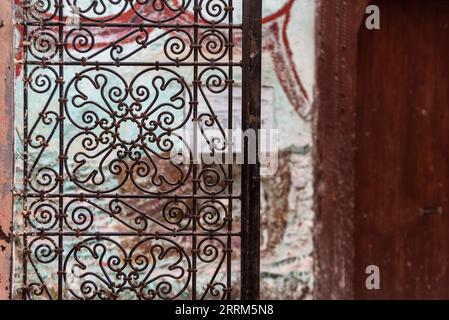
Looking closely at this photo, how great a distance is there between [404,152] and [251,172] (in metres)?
2.02

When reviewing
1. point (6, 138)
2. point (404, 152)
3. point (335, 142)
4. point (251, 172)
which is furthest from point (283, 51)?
point (6, 138)

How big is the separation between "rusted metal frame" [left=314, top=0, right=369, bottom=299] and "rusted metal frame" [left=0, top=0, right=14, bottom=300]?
2.11 m

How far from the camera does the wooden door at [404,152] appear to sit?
202 inches

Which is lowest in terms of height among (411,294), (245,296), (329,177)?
(411,294)

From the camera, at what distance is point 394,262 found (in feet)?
17.0

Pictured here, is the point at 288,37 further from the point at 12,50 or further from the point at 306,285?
the point at 12,50

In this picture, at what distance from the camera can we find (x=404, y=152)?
5.16 meters

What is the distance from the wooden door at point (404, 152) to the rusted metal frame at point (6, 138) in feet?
7.94

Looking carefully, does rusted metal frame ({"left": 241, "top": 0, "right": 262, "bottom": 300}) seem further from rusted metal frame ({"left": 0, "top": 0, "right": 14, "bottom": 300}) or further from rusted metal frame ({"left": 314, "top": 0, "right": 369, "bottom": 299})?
rusted metal frame ({"left": 314, "top": 0, "right": 369, "bottom": 299})

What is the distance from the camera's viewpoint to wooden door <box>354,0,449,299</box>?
5.13 m

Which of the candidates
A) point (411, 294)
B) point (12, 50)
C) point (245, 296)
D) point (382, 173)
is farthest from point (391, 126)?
point (12, 50)

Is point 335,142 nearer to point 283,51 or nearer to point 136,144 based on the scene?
point 283,51

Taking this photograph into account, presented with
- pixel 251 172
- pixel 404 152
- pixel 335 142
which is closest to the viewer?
pixel 251 172

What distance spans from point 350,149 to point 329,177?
0.70 feet
